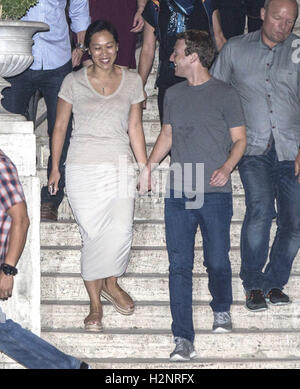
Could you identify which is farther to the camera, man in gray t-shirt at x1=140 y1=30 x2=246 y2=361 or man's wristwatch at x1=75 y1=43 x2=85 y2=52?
man's wristwatch at x1=75 y1=43 x2=85 y2=52

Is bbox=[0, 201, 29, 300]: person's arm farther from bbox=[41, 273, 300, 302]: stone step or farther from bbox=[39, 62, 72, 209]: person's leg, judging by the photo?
bbox=[39, 62, 72, 209]: person's leg

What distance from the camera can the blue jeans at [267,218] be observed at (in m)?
7.80

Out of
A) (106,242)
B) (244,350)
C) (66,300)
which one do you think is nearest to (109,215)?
(106,242)

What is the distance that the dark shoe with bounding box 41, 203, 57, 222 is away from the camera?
8484mm

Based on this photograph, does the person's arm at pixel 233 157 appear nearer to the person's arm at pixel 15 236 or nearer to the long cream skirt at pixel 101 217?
the long cream skirt at pixel 101 217

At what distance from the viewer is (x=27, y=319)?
761 cm

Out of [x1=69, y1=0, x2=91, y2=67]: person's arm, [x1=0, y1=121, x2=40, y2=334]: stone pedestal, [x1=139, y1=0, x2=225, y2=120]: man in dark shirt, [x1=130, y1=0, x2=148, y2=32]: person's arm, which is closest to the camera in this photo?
[x1=0, y1=121, x2=40, y2=334]: stone pedestal

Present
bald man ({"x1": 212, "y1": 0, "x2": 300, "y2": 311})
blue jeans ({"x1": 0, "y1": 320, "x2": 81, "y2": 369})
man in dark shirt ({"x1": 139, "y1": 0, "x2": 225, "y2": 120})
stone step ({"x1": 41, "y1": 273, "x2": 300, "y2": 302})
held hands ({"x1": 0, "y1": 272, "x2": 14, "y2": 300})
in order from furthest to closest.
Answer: man in dark shirt ({"x1": 139, "y1": 0, "x2": 225, "y2": 120}) < stone step ({"x1": 41, "y1": 273, "x2": 300, "y2": 302}) < bald man ({"x1": 212, "y1": 0, "x2": 300, "y2": 311}) < held hands ({"x1": 0, "y1": 272, "x2": 14, "y2": 300}) < blue jeans ({"x1": 0, "y1": 320, "x2": 81, "y2": 369})

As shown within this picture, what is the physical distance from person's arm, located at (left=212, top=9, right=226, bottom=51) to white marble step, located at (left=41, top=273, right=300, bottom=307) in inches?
69.5

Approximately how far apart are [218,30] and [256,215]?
4.93 feet

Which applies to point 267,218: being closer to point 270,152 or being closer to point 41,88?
point 270,152

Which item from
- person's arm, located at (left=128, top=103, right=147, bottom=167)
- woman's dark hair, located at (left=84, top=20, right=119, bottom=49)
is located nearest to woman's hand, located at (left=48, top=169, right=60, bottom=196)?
person's arm, located at (left=128, top=103, right=147, bottom=167)

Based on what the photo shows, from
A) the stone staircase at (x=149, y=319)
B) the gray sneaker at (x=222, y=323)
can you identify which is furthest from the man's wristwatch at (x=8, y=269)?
the gray sneaker at (x=222, y=323)
